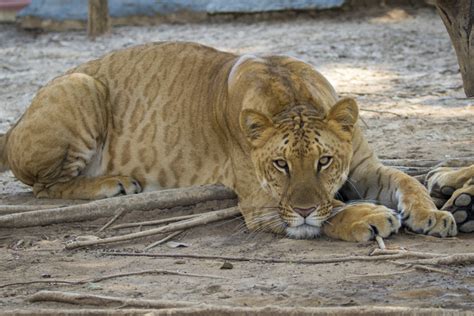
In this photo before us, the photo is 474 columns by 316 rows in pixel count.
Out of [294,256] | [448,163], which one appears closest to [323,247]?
[294,256]

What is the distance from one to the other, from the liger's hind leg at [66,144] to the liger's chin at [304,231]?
1.57m

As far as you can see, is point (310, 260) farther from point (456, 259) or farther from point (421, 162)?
point (421, 162)

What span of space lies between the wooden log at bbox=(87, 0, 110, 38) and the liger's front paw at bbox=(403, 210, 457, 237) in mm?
10321

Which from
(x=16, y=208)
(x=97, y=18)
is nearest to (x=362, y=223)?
(x=16, y=208)

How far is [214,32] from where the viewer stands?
50.2 ft

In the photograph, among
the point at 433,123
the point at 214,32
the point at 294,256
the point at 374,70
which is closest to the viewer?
the point at 294,256

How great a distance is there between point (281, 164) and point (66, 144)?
6.21 ft

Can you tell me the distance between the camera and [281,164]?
5855 mm

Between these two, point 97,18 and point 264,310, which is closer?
point 264,310

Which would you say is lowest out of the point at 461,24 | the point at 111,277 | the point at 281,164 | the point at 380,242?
the point at 111,277

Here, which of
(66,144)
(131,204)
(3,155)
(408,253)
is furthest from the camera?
(3,155)

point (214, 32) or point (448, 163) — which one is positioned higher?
point (448, 163)

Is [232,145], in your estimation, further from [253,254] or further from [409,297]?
[409,297]

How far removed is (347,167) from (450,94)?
4.59 metres
